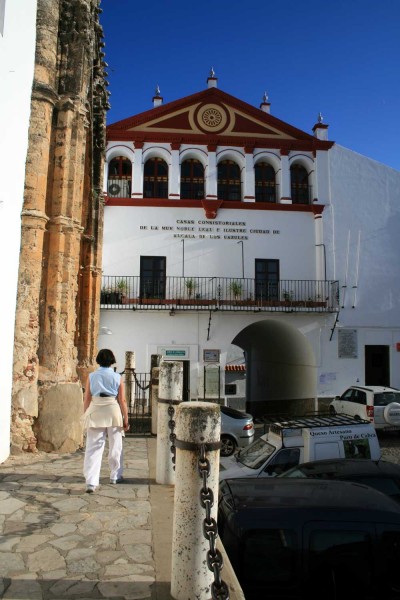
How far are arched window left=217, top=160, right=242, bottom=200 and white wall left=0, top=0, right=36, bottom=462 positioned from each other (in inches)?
569

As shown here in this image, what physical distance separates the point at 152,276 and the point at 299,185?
7.92m

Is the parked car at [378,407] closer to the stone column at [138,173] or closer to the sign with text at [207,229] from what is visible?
the sign with text at [207,229]

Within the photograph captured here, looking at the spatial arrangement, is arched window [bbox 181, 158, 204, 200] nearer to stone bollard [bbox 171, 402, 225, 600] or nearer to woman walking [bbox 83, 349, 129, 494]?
woman walking [bbox 83, 349, 129, 494]

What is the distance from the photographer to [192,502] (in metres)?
3.42

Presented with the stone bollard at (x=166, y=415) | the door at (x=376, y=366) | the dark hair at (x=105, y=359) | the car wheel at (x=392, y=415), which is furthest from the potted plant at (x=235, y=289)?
the dark hair at (x=105, y=359)

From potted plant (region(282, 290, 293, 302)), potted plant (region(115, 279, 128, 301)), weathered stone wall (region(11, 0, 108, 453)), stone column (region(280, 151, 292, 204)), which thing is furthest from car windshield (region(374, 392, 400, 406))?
potted plant (region(115, 279, 128, 301))

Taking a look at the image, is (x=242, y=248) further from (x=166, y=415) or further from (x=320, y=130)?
(x=166, y=415)

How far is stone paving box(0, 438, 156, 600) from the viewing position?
3.60m

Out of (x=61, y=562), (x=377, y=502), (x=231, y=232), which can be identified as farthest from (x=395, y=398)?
(x=61, y=562)

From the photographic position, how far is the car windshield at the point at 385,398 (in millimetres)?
15516

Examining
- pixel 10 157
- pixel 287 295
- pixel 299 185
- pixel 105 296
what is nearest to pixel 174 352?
pixel 105 296

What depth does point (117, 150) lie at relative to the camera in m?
21.7

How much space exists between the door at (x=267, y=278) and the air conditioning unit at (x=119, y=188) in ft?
20.9

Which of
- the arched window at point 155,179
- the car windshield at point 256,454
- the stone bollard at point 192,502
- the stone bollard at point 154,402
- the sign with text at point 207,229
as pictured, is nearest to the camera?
the stone bollard at point 192,502
